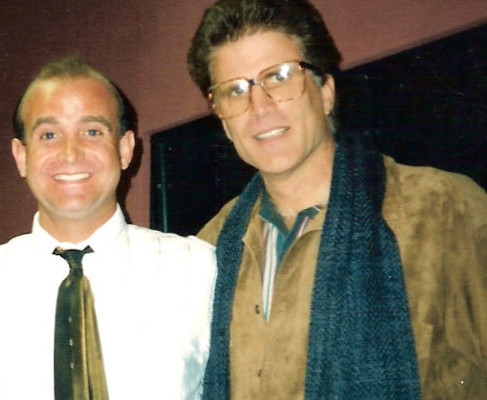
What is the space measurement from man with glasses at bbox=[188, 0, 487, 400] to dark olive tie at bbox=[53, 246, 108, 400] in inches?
13.5

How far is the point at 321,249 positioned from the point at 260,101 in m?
0.47

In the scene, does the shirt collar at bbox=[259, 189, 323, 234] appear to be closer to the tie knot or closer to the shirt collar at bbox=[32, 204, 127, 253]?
the shirt collar at bbox=[32, 204, 127, 253]

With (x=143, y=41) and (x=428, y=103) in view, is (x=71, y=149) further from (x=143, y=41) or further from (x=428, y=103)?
(x=143, y=41)

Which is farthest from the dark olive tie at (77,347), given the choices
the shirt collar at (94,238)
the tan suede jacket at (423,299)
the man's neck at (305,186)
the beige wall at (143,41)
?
the beige wall at (143,41)

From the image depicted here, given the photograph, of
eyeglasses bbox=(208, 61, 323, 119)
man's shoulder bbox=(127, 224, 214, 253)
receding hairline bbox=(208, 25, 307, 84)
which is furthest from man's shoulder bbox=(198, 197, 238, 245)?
receding hairline bbox=(208, 25, 307, 84)

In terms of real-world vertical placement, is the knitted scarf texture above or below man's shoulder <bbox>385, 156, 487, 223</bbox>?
below

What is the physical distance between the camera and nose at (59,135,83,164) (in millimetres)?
1613

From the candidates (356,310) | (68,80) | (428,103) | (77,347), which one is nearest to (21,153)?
(68,80)

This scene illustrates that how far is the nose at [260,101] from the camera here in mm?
1534

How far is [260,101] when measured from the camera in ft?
5.05

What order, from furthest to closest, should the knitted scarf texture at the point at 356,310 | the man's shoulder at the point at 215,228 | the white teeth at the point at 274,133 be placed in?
the man's shoulder at the point at 215,228 < the white teeth at the point at 274,133 < the knitted scarf texture at the point at 356,310

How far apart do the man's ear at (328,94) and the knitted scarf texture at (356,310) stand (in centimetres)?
22

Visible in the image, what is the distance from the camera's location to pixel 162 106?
2.67 metres

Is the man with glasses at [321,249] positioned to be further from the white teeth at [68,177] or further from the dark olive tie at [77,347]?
the white teeth at [68,177]
